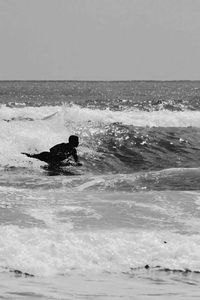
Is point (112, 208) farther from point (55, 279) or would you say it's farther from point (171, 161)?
point (171, 161)

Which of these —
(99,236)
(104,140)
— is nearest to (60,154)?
(104,140)

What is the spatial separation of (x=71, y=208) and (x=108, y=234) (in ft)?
4.33

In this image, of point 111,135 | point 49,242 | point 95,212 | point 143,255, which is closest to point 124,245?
point 143,255

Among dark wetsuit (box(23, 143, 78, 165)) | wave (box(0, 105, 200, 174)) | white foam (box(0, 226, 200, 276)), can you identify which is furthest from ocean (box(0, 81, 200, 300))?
wave (box(0, 105, 200, 174))

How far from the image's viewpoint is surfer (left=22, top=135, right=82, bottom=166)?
55.1 feet

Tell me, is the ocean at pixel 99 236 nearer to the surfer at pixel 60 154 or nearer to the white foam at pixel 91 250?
the white foam at pixel 91 250

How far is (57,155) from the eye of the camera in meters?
17.3

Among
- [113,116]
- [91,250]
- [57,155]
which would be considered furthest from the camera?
[113,116]

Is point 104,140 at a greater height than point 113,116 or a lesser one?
lesser

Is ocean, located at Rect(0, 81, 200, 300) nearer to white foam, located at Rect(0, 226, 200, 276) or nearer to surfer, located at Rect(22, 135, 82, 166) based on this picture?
white foam, located at Rect(0, 226, 200, 276)

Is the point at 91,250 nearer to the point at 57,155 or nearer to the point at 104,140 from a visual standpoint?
the point at 57,155

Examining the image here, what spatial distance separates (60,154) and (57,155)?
0.08 meters

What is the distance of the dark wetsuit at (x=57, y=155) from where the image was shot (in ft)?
55.0

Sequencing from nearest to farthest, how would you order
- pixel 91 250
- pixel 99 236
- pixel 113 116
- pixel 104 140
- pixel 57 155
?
pixel 91 250 < pixel 99 236 < pixel 57 155 < pixel 104 140 < pixel 113 116
